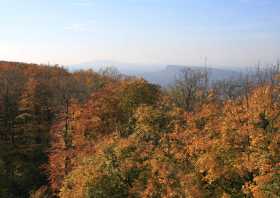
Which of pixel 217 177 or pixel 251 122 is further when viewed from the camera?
pixel 251 122

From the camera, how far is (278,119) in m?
25.0

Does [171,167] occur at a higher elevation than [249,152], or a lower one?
lower

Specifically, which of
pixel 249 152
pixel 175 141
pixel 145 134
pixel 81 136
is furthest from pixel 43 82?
pixel 249 152

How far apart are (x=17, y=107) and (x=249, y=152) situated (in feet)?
152

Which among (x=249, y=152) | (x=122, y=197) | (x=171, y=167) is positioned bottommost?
→ (x=122, y=197)

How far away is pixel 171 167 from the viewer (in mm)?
25234

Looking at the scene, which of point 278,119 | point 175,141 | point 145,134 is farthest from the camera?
point 145,134

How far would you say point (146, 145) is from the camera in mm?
30375

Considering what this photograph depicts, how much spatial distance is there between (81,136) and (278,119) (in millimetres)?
26900

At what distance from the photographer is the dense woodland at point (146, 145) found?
22.9 metres

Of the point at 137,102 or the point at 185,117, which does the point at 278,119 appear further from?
the point at 137,102

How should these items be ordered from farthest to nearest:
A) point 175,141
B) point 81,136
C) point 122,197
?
point 81,136, point 175,141, point 122,197

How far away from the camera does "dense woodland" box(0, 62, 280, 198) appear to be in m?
22.9

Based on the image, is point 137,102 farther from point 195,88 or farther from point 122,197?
point 122,197
